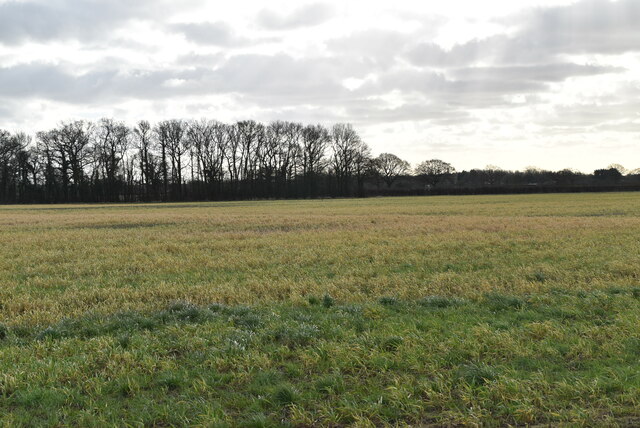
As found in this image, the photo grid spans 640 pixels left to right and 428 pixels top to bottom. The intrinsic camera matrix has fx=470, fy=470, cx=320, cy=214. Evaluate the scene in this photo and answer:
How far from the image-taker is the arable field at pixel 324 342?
487 cm

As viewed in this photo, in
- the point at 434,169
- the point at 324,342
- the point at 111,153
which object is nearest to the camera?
the point at 324,342

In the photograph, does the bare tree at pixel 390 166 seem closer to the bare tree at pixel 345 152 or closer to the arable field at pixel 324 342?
the bare tree at pixel 345 152

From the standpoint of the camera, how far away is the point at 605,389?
5039mm

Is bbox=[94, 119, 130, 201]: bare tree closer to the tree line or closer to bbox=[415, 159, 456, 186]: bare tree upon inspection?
the tree line

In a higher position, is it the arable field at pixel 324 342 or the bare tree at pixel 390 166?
the bare tree at pixel 390 166

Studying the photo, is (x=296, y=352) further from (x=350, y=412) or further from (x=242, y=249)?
(x=242, y=249)

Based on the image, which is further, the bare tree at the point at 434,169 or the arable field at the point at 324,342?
the bare tree at the point at 434,169

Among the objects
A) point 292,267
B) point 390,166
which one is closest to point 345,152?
point 390,166

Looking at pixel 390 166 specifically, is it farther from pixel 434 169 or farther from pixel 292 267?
pixel 292 267

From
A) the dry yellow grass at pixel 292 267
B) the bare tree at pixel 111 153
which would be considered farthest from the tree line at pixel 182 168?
the dry yellow grass at pixel 292 267

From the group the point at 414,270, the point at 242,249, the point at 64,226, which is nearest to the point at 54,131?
the point at 64,226

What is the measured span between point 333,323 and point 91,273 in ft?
29.2

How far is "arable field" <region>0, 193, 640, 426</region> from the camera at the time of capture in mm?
4867

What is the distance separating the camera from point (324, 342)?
681 centimetres
